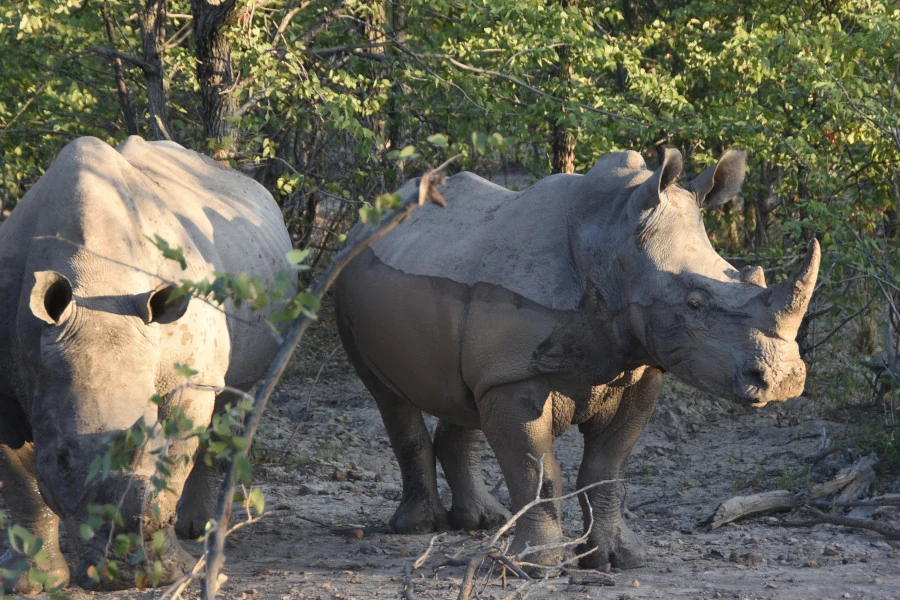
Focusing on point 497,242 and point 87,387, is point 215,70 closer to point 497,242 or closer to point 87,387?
point 497,242

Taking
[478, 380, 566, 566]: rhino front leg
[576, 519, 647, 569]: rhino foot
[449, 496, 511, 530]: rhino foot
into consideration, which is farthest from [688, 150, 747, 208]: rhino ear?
[449, 496, 511, 530]: rhino foot

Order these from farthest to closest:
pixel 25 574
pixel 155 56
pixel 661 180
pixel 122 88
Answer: pixel 122 88
pixel 155 56
pixel 661 180
pixel 25 574

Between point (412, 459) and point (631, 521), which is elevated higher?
point (412, 459)

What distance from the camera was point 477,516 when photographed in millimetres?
6688

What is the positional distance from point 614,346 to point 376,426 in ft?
13.4

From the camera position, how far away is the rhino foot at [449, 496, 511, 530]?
21.9ft

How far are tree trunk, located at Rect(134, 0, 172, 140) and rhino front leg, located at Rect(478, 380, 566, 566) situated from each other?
10.7 ft

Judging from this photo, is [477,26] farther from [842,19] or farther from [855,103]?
[842,19]

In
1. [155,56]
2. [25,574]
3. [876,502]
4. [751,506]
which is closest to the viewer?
[25,574]

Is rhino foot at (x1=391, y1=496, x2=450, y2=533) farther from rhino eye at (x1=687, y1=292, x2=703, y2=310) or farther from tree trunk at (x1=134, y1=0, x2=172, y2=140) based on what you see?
tree trunk at (x1=134, y1=0, x2=172, y2=140)

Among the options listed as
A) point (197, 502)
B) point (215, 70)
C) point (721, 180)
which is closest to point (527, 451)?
point (721, 180)

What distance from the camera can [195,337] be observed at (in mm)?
5117

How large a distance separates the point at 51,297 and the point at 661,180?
8.48ft

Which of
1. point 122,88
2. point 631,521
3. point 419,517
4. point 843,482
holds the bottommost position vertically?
point 631,521
